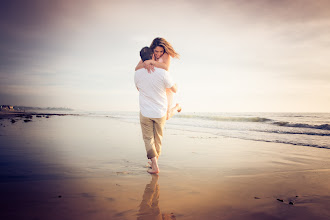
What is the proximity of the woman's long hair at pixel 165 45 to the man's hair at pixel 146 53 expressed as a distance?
5.8 inches

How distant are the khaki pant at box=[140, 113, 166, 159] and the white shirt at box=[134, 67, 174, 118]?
97 millimetres

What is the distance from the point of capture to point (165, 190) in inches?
102

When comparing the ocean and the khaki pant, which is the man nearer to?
the khaki pant

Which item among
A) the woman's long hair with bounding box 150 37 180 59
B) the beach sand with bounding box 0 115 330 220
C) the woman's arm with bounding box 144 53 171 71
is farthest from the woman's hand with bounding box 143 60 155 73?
the beach sand with bounding box 0 115 330 220

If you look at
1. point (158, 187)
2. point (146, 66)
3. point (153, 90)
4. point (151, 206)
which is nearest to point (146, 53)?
point (146, 66)

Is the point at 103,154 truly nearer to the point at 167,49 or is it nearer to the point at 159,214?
the point at 167,49

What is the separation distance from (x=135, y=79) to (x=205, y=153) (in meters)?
2.70

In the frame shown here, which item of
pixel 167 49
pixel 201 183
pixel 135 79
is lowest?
pixel 201 183

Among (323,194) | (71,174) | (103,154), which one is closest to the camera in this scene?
(323,194)

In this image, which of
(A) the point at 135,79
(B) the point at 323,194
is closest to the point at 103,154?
(A) the point at 135,79

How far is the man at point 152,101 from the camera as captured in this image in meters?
3.35

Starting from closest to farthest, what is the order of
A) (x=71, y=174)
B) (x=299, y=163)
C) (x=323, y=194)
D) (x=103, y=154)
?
(x=323, y=194)
(x=71, y=174)
(x=299, y=163)
(x=103, y=154)

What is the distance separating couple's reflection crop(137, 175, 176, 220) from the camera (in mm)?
1896

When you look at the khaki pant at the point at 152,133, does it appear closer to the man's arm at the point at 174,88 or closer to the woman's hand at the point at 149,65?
the man's arm at the point at 174,88
